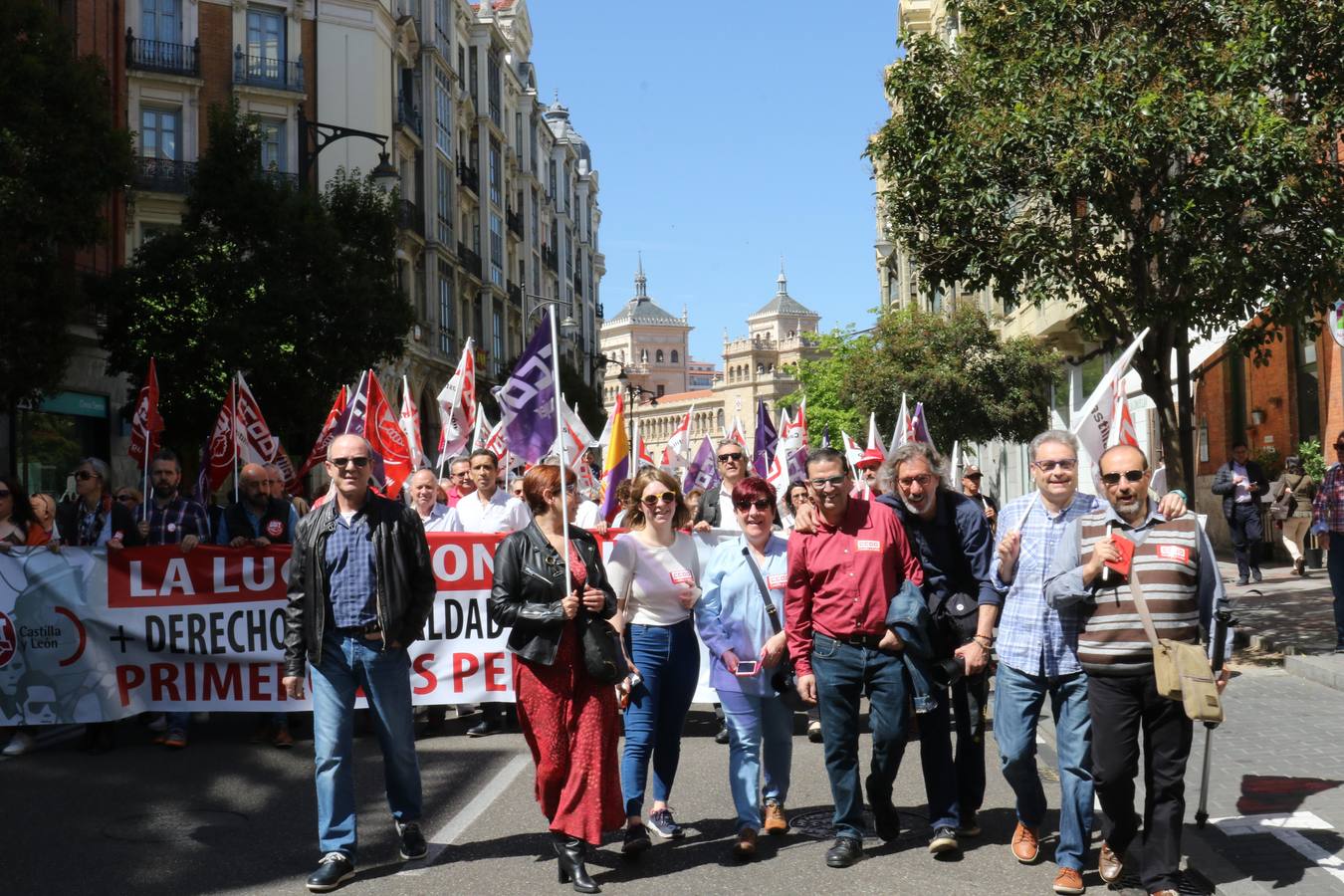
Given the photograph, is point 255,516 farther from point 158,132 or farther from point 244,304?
point 158,132

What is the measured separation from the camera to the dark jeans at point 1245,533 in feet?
60.8

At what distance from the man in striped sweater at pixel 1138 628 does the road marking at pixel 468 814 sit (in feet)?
9.33

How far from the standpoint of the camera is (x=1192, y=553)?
5520 mm

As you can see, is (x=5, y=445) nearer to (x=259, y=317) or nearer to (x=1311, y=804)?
(x=259, y=317)

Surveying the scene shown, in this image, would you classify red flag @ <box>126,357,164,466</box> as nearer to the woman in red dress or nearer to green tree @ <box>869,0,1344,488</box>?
green tree @ <box>869,0,1344,488</box>

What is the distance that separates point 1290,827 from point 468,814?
3845mm

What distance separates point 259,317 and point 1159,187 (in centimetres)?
1580

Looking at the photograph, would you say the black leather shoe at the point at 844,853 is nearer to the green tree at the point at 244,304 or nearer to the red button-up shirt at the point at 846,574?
the red button-up shirt at the point at 846,574

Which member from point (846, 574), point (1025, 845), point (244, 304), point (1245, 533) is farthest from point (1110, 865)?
→ point (244, 304)

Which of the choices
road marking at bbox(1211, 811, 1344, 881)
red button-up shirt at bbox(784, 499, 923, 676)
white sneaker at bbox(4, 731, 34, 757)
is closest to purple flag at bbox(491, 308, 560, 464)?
red button-up shirt at bbox(784, 499, 923, 676)

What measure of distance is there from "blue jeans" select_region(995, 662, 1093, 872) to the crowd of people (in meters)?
0.01

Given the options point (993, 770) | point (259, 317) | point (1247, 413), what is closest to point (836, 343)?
point (1247, 413)

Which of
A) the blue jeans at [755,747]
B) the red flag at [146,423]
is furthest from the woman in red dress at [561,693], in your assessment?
the red flag at [146,423]

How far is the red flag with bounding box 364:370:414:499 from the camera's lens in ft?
49.5
